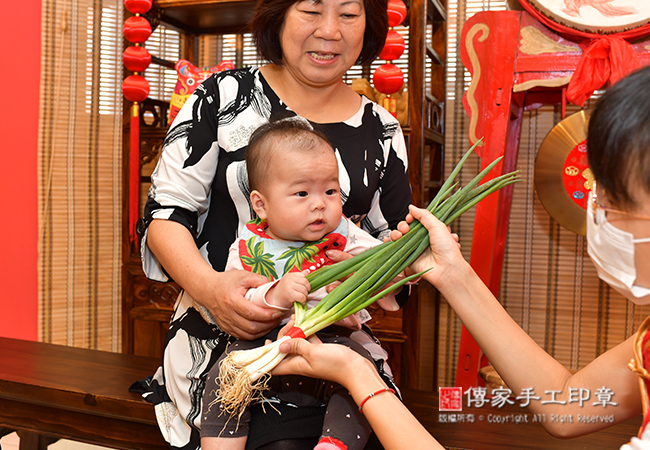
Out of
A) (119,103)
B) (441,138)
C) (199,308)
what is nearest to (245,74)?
(199,308)

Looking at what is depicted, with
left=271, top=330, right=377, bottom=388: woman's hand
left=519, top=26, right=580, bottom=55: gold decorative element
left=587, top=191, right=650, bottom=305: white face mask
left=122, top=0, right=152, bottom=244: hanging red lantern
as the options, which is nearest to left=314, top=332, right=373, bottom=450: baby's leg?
left=271, top=330, right=377, bottom=388: woman's hand

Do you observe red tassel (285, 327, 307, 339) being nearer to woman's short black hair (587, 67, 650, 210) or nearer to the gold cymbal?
woman's short black hair (587, 67, 650, 210)

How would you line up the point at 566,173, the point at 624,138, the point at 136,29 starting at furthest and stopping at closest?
the point at 136,29 → the point at 566,173 → the point at 624,138

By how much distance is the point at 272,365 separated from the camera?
1.04 metres

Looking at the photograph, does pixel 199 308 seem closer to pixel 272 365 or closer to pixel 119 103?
pixel 272 365

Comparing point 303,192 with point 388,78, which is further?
point 388,78

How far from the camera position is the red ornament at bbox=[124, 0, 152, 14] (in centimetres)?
262

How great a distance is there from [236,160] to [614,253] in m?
0.86

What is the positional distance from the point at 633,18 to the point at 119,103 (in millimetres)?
2586

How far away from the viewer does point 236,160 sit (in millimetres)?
1364

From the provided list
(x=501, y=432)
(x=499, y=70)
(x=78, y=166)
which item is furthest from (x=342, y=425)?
(x=78, y=166)

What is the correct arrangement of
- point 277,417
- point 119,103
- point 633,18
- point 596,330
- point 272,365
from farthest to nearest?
point 119,103 → point 596,330 → point 633,18 → point 277,417 → point 272,365

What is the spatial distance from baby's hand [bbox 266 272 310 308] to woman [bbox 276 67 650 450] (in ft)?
0.29

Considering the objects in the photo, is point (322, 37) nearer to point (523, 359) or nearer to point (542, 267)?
point (523, 359)
